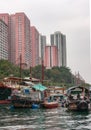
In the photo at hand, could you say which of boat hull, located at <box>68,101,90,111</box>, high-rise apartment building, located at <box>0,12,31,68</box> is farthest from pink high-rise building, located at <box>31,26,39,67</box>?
boat hull, located at <box>68,101,90,111</box>

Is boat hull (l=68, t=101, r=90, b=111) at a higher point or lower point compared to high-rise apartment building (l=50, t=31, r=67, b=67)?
lower

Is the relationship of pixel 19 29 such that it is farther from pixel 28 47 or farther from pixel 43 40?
pixel 43 40

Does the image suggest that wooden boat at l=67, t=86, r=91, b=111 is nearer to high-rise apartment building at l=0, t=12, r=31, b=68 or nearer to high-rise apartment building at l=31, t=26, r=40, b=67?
high-rise apartment building at l=0, t=12, r=31, b=68

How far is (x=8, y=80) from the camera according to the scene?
58906 millimetres

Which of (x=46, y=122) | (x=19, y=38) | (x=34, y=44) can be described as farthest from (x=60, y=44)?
(x=46, y=122)

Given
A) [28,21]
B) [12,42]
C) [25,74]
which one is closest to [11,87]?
[25,74]

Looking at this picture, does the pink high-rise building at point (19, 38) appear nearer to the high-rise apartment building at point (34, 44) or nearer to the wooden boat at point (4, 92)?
the high-rise apartment building at point (34, 44)

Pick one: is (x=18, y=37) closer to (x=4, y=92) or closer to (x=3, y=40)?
(x=3, y=40)

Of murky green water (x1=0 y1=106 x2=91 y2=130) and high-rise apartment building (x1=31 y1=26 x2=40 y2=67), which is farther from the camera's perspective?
high-rise apartment building (x1=31 y1=26 x2=40 y2=67)

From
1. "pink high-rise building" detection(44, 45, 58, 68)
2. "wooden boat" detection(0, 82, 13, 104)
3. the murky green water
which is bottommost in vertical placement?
the murky green water

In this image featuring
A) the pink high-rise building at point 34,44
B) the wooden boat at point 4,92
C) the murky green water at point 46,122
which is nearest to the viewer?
the murky green water at point 46,122

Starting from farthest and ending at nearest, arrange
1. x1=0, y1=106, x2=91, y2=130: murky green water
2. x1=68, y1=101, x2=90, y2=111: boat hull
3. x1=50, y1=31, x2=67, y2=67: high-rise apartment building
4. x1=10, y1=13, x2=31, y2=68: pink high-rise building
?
1. x1=50, y1=31, x2=67, y2=67: high-rise apartment building
2. x1=10, y1=13, x2=31, y2=68: pink high-rise building
3. x1=68, y1=101, x2=90, y2=111: boat hull
4. x1=0, y1=106, x2=91, y2=130: murky green water

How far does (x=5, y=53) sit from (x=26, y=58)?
7492 mm

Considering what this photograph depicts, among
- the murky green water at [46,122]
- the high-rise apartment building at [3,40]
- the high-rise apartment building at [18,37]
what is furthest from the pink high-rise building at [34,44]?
the murky green water at [46,122]
